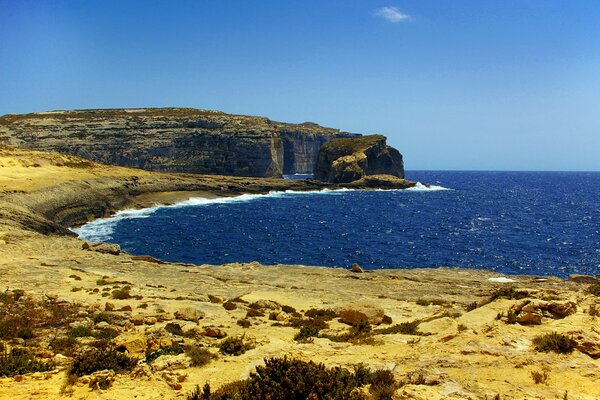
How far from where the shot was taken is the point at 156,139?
464 feet

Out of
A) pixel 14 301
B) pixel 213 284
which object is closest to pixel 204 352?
pixel 14 301

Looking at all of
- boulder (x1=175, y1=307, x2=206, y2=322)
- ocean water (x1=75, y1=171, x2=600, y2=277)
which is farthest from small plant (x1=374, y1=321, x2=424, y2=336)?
ocean water (x1=75, y1=171, x2=600, y2=277)

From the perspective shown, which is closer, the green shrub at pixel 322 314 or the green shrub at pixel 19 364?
the green shrub at pixel 19 364

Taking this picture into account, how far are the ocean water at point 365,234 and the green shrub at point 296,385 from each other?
35838mm

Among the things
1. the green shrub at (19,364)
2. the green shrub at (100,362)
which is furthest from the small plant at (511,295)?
the green shrub at (19,364)

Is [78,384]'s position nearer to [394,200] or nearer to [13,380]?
[13,380]

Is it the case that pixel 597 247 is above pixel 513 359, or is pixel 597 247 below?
below

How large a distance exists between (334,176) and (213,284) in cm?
12349

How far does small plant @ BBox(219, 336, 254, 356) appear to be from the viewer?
1305 centimetres

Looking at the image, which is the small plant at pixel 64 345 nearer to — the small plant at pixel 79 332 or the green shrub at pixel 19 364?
the small plant at pixel 79 332

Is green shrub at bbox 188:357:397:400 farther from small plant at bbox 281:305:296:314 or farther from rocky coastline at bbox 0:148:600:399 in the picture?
small plant at bbox 281:305:296:314

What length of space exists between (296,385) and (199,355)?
170 inches

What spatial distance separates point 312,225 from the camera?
239 ft

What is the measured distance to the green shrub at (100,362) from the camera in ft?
36.5
